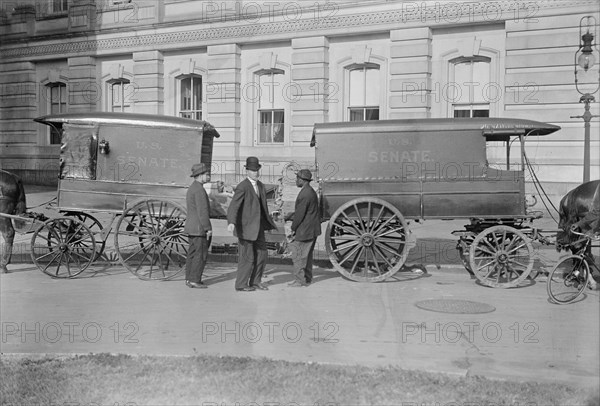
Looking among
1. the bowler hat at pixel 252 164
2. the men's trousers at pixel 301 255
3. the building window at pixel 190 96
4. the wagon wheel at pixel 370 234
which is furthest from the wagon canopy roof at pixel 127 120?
the building window at pixel 190 96

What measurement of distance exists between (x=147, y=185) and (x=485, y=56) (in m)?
13.7

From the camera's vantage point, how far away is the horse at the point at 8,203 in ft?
36.2

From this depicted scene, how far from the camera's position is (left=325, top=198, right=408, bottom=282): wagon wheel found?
10.3m

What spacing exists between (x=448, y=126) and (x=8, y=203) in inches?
286

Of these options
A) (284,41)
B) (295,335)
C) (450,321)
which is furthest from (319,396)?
(284,41)

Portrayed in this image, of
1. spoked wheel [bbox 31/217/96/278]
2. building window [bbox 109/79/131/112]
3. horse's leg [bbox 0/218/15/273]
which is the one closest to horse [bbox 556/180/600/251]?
spoked wheel [bbox 31/217/96/278]

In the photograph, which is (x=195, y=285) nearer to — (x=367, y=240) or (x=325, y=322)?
(x=367, y=240)

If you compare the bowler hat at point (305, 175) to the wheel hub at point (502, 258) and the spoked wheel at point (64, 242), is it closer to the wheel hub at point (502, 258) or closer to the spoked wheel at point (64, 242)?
the wheel hub at point (502, 258)

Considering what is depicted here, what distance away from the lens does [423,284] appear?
10.5 meters

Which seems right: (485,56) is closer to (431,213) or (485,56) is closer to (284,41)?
(284,41)

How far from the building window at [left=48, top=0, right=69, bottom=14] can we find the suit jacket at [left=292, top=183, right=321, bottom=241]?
422 centimetres

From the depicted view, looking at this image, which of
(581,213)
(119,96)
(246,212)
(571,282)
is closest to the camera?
(571,282)

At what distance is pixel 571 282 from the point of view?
9406mm

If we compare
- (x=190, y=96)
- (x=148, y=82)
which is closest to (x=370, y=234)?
(x=148, y=82)
